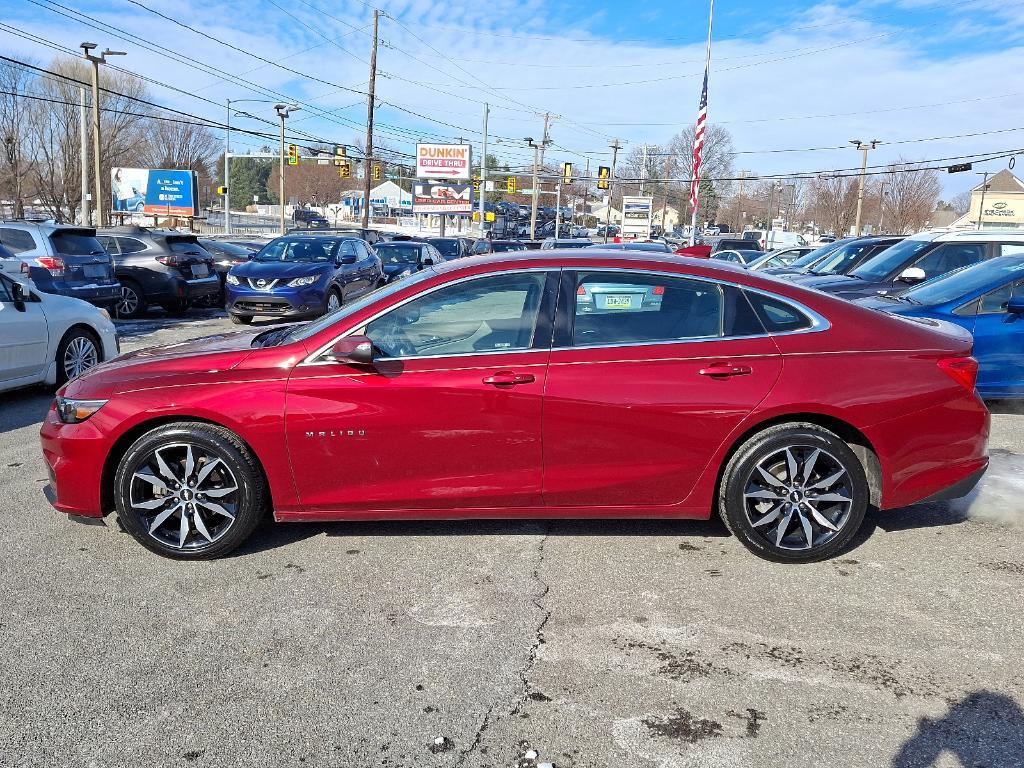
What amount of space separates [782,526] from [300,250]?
1330 cm

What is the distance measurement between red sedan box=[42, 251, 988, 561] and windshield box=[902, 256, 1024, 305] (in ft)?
12.4

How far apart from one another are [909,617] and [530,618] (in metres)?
1.69

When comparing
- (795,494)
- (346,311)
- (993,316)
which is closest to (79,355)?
(346,311)

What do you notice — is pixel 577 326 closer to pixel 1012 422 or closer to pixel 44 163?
pixel 1012 422

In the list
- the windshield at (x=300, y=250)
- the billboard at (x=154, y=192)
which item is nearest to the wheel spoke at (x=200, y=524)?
the windshield at (x=300, y=250)

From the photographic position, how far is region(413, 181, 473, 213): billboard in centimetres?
5553

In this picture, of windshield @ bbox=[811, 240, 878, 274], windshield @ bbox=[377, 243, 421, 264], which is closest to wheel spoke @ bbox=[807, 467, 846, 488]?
windshield @ bbox=[811, 240, 878, 274]

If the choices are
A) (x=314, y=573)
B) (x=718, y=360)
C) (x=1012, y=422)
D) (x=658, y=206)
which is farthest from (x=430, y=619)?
(x=658, y=206)

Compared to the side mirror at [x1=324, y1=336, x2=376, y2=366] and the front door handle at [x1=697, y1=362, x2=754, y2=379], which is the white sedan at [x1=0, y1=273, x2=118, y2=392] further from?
the front door handle at [x1=697, y1=362, x2=754, y2=379]

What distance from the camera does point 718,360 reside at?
4.20 metres

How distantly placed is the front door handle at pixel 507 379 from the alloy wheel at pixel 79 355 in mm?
5787

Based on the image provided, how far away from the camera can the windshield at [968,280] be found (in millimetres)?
7615

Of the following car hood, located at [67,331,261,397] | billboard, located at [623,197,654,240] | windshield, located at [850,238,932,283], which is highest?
billboard, located at [623,197,654,240]

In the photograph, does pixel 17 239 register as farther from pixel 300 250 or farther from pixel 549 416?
pixel 549 416
